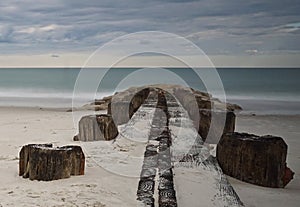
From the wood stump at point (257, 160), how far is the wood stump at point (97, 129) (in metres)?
2.54

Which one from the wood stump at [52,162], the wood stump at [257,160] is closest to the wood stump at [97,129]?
the wood stump at [52,162]

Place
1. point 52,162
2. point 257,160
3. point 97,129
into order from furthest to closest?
point 97,129, point 257,160, point 52,162

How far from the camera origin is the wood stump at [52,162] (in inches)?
158

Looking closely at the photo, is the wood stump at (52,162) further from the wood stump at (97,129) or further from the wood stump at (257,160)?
the wood stump at (97,129)

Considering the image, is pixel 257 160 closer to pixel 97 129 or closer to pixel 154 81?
pixel 97 129

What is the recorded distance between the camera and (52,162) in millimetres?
4047

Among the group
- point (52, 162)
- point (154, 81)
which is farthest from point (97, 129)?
point (154, 81)

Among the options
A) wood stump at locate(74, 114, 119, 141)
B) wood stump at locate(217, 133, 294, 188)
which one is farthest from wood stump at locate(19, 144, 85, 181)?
wood stump at locate(74, 114, 119, 141)

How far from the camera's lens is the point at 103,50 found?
644 cm

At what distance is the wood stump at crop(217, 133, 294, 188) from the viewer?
13.5 feet

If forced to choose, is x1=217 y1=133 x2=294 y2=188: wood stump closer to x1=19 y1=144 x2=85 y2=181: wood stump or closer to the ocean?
x1=19 y1=144 x2=85 y2=181: wood stump

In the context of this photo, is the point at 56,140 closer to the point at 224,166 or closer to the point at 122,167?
the point at 122,167

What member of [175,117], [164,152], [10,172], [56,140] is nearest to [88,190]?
[164,152]

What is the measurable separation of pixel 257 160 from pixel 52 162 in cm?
182
